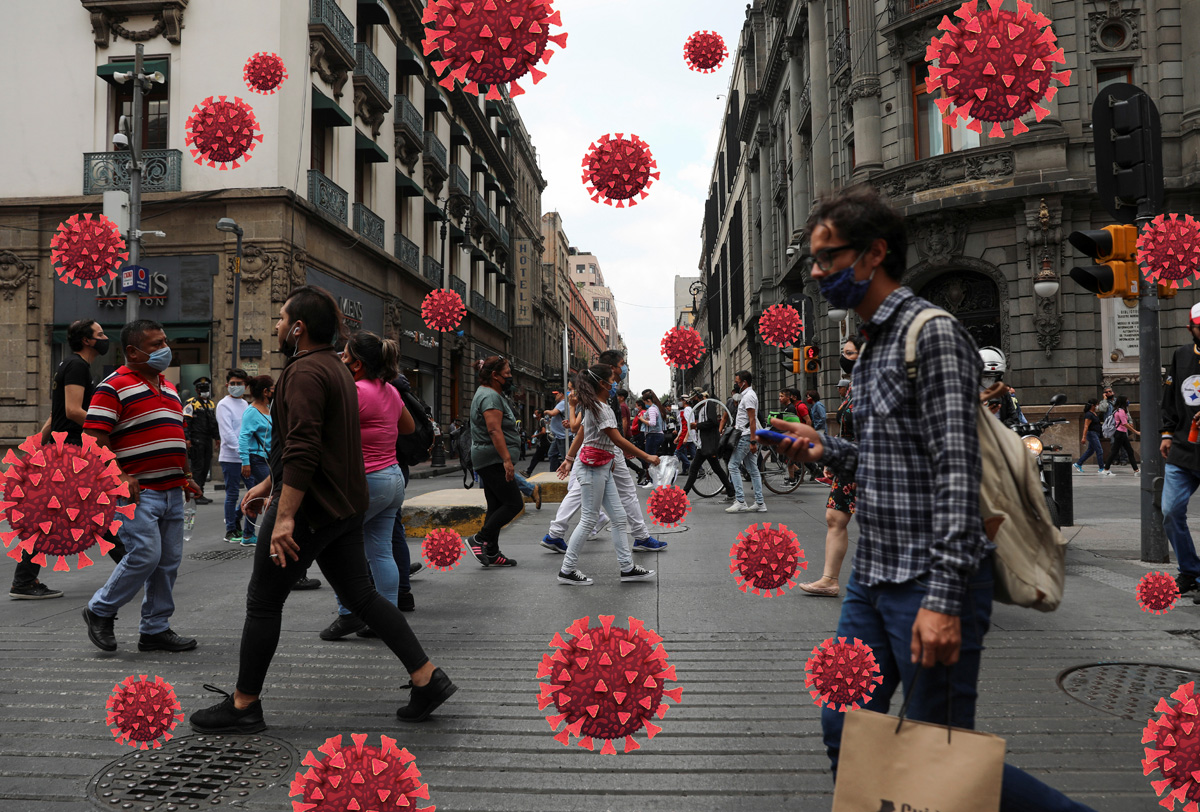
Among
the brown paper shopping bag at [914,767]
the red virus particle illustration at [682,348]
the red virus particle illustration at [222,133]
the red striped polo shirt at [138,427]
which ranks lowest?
the brown paper shopping bag at [914,767]

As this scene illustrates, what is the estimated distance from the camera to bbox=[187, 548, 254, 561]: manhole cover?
7.64m

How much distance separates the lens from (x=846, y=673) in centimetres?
223

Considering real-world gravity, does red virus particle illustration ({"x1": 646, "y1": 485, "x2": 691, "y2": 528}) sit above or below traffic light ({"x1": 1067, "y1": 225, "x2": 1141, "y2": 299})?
below

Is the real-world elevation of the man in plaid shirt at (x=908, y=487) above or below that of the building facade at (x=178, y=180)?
below

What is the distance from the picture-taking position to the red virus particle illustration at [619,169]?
3.82 m

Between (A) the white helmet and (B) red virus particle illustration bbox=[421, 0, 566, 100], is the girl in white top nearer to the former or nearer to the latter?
(A) the white helmet

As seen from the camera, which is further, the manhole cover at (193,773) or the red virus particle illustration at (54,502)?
the red virus particle illustration at (54,502)

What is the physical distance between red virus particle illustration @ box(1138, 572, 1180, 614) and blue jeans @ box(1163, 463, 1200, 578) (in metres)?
0.39

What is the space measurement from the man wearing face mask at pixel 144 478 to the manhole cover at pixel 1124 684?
14.7ft

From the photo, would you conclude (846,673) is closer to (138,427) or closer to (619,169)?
(619,169)

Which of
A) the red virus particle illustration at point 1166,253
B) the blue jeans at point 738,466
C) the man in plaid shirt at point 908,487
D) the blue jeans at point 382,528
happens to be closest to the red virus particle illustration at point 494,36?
the man in plaid shirt at point 908,487

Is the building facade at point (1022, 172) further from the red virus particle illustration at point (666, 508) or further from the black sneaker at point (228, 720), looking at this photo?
the black sneaker at point (228, 720)

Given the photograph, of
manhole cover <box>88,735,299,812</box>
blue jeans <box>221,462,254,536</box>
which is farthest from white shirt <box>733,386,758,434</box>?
manhole cover <box>88,735,299,812</box>

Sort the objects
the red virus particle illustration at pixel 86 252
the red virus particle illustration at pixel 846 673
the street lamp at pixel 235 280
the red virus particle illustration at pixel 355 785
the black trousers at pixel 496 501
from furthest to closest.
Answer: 1. the street lamp at pixel 235 280
2. the red virus particle illustration at pixel 86 252
3. the black trousers at pixel 496 501
4. the red virus particle illustration at pixel 355 785
5. the red virus particle illustration at pixel 846 673
